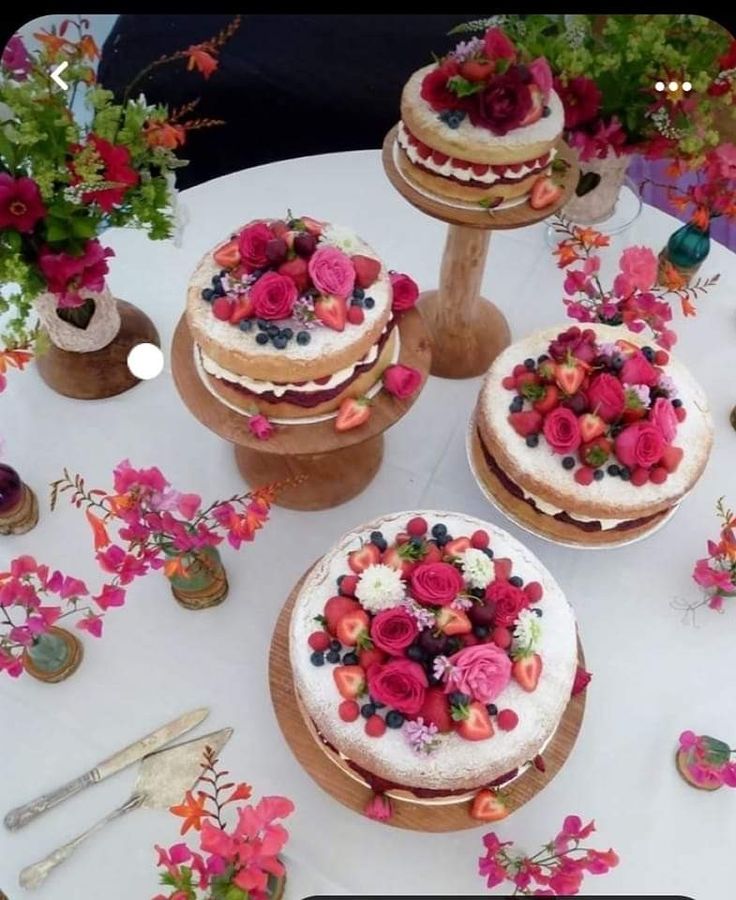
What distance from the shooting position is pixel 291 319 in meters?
1.96

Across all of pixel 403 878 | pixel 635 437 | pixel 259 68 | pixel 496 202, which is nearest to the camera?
pixel 403 878

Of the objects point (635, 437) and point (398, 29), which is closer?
point (635, 437)

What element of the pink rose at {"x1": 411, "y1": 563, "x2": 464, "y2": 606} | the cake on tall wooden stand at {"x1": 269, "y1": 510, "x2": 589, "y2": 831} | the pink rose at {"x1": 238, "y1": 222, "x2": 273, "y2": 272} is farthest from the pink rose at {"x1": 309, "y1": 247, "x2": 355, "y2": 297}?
the pink rose at {"x1": 411, "y1": 563, "x2": 464, "y2": 606}

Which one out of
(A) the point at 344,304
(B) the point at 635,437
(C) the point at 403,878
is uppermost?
(A) the point at 344,304

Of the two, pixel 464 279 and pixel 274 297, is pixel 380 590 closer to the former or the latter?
pixel 274 297

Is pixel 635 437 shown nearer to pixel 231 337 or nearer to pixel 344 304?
pixel 344 304

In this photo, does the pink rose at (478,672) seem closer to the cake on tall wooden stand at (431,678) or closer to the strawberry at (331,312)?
the cake on tall wooden stand at (431,678)

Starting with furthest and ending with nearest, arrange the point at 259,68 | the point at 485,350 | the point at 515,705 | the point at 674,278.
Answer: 1. the point at 259,68
2. the point at 485,350
3. the point at 674,278
4. the point at 515,705

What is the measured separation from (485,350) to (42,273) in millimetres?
1283

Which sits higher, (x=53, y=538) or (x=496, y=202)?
(x=496, y=202)

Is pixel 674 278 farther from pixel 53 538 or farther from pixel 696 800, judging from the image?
pixel 53 538

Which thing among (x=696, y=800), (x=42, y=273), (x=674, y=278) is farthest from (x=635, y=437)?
(x=42, y=273)

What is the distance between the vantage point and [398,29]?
4344 mm

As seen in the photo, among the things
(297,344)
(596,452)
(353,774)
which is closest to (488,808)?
(353,774)
